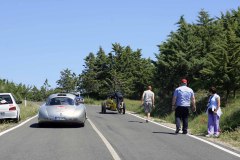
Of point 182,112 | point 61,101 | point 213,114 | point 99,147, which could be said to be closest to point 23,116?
point 61,101

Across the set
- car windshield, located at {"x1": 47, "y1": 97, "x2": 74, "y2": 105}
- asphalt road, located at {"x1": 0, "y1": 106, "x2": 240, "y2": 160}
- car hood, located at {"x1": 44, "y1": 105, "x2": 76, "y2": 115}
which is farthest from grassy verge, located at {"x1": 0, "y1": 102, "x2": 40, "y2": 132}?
asphalt road, located at {"x1": 0, "y1": 106, "x2": 240, "y2": 160}

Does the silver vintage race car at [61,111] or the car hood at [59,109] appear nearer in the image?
the silver vintage race car at [61,111]

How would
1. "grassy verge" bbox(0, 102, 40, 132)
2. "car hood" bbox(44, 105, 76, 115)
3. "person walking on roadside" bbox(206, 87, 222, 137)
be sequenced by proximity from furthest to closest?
"grassy verge" bbox(0, 102, 40, 132), "car hood" bbox(44, 105, 76, 115), "person walking on roadside" bbox(206, 87, 222, 137)

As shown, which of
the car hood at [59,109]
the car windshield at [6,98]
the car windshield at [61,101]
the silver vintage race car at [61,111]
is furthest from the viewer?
the car windshield at [6,98]

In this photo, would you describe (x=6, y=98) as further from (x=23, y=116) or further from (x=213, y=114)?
(x=213, y=114)

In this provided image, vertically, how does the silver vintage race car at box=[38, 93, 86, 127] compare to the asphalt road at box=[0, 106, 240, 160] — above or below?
above

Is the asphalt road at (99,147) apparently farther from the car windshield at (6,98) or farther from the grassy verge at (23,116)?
the car windshield at (6,98)

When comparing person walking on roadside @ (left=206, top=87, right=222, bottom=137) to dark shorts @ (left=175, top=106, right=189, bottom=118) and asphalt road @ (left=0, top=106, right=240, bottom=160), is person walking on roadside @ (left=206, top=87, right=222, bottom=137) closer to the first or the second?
dark shorts @ (left=175, top=106, right=189, bottom=118)

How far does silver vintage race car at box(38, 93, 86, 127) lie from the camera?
54.4ft

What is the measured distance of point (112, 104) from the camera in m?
31.1

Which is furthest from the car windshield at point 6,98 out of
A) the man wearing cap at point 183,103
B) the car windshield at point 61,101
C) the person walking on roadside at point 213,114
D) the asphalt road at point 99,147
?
the person walking on roadside at point 213,114

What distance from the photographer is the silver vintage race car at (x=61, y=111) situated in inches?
653

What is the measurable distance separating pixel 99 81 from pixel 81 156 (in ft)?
226

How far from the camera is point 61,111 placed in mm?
16797
